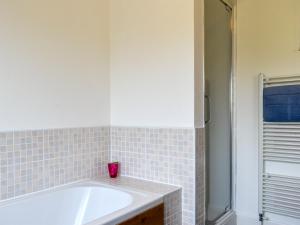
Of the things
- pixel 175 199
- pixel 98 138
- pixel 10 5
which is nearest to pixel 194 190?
pixel 175 199

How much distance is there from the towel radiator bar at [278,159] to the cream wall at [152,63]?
39.1 inches

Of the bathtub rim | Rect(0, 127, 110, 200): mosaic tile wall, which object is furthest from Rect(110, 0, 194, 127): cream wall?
the bathtub rim

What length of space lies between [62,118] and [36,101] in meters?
0.24

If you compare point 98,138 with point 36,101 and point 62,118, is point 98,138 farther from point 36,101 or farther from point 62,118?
point 36,101

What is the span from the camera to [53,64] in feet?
6.27

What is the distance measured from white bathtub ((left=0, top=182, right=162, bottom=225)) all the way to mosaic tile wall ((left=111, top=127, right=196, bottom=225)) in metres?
0.30

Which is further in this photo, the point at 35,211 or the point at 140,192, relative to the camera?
the point at 140,192

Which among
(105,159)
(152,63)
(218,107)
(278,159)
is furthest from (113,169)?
(278,159)

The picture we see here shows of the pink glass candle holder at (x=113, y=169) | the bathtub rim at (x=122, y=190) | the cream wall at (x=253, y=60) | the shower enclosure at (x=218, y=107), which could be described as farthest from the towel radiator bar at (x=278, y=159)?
the pink glass candle holder at (x=113, y=169)

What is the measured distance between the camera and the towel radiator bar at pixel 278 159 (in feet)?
7.75

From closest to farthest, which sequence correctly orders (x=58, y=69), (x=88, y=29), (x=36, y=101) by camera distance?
(x=36, y=101), (x=58, y=69), (x=88, y=29)

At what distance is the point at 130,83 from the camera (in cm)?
228

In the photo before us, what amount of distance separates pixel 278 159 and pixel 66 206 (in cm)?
190

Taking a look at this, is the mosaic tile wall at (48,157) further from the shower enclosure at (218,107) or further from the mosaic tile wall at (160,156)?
the shower enclosure at (218,107)
